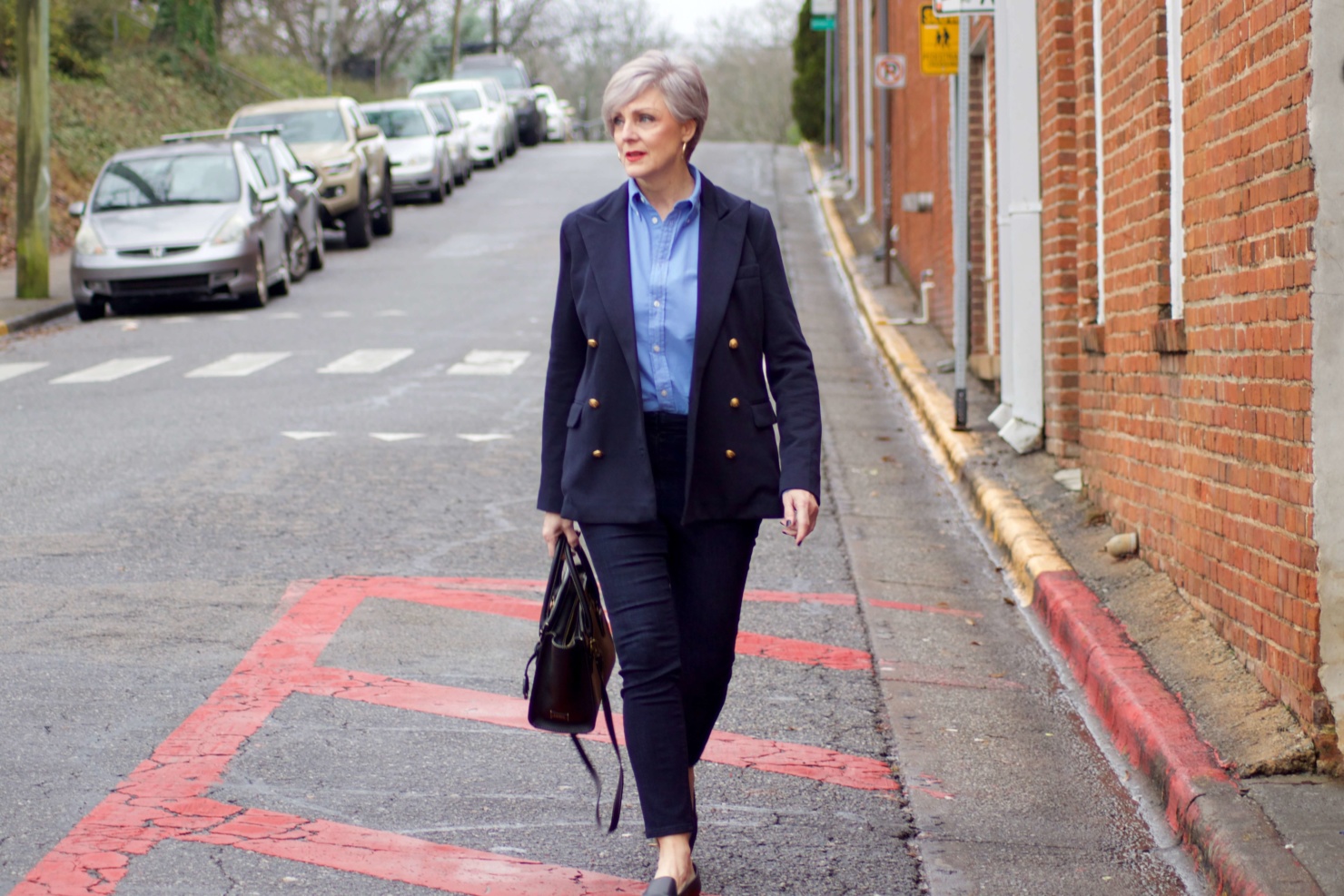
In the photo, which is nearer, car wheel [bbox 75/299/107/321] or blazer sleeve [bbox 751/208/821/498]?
blazer sleeve [bbox 751/208/821/498]

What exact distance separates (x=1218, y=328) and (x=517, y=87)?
44214 millimetres

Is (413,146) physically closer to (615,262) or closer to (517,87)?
(517,87)

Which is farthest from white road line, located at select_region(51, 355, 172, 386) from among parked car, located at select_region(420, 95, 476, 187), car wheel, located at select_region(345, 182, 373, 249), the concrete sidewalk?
parked car, located at select_region(420, 95, 476, 187)

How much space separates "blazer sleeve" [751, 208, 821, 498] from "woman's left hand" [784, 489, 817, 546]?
0.04 m

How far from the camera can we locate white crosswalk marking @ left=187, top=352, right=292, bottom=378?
13.6 m

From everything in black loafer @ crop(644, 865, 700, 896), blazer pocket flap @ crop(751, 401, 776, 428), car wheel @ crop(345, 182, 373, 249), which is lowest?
black loafer @ crop(644, 865, 700, 896)

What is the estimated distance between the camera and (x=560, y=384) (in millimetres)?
3814

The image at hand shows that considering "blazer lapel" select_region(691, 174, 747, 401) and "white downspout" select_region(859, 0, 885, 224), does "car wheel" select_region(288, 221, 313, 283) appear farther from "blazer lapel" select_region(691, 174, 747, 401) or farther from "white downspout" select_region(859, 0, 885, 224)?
"blazer lapel" select_region(691, 174, 747, 401)

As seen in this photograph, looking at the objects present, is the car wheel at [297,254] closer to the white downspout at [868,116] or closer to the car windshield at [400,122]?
the white downspout at [868,116]

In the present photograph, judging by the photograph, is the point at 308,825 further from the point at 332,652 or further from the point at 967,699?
the point at 967,699

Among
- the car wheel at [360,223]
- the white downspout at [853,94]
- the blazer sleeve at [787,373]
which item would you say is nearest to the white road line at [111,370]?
the car wheel at [360,223]

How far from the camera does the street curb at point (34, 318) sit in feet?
56.5

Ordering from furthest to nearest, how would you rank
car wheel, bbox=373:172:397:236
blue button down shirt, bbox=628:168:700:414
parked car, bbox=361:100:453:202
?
parked car, bbox=361:100:453:202
car wheel, bbox=373:172:397:236
blue button down shirt, bbox=628:168:700:414

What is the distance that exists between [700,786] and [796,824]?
385 mm
